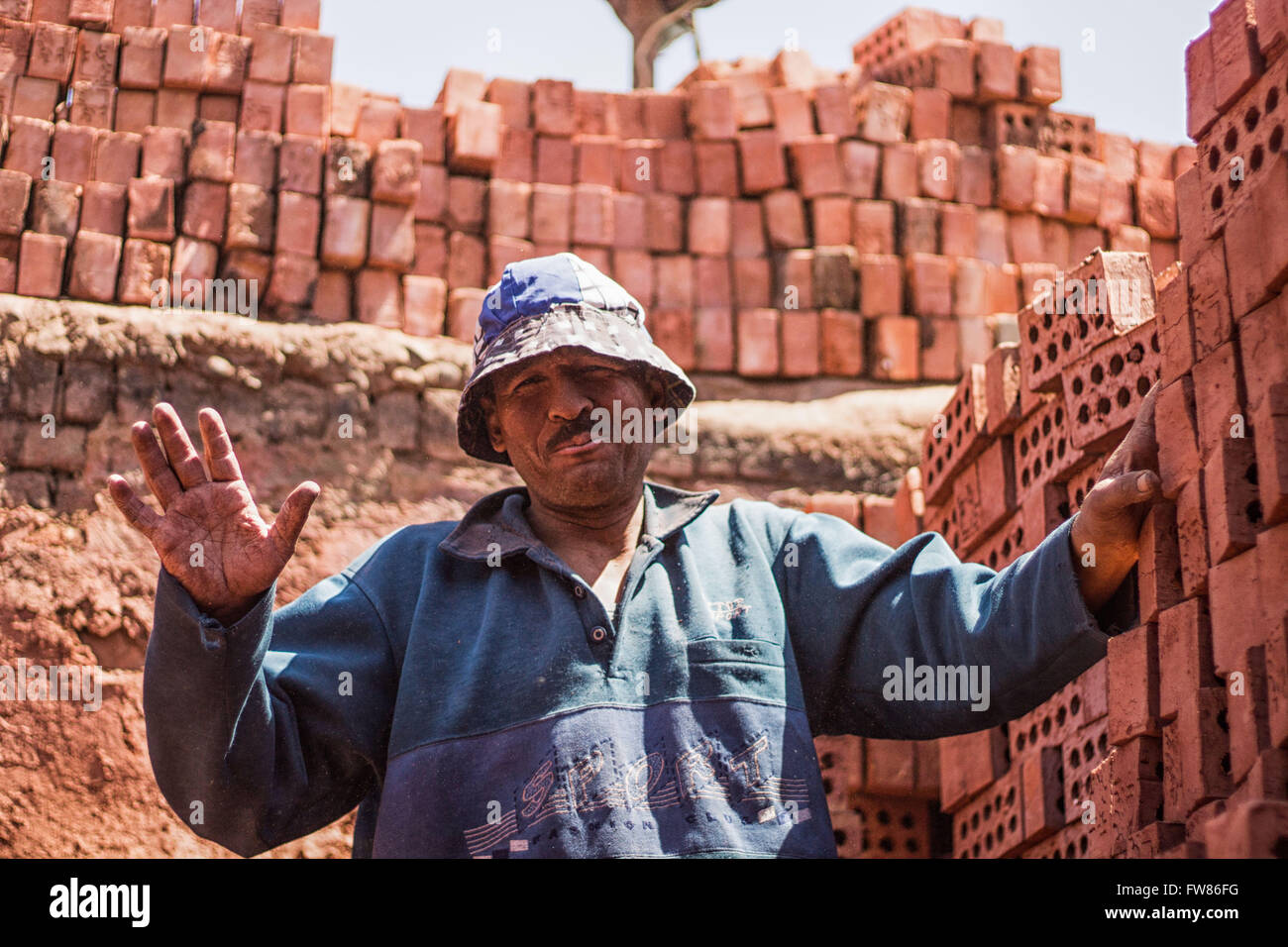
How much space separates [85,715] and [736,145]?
4.05 m

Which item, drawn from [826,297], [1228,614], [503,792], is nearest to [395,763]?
[503,792]

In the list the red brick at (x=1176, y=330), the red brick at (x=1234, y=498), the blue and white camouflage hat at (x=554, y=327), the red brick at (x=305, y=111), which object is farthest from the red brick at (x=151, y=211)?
the red brick at (x=1234, y=498)

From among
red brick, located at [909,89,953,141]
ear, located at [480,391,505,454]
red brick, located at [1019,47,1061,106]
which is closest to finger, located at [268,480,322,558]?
ear, located at [480,391,505,454]

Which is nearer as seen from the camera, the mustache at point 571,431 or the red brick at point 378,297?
the mustache at point 571,431

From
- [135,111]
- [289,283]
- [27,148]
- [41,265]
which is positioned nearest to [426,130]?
[289,283]

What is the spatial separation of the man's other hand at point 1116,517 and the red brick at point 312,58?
515cm

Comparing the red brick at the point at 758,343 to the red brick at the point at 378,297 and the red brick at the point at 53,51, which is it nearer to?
the red brick at the point at 378,297

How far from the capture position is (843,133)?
7.88 meters

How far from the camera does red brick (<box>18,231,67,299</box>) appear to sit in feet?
21.7

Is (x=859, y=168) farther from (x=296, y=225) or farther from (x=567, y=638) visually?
(x=567, y=638)

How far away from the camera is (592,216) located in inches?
296

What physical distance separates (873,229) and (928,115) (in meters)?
0.76

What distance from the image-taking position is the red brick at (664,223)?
7.60 m
